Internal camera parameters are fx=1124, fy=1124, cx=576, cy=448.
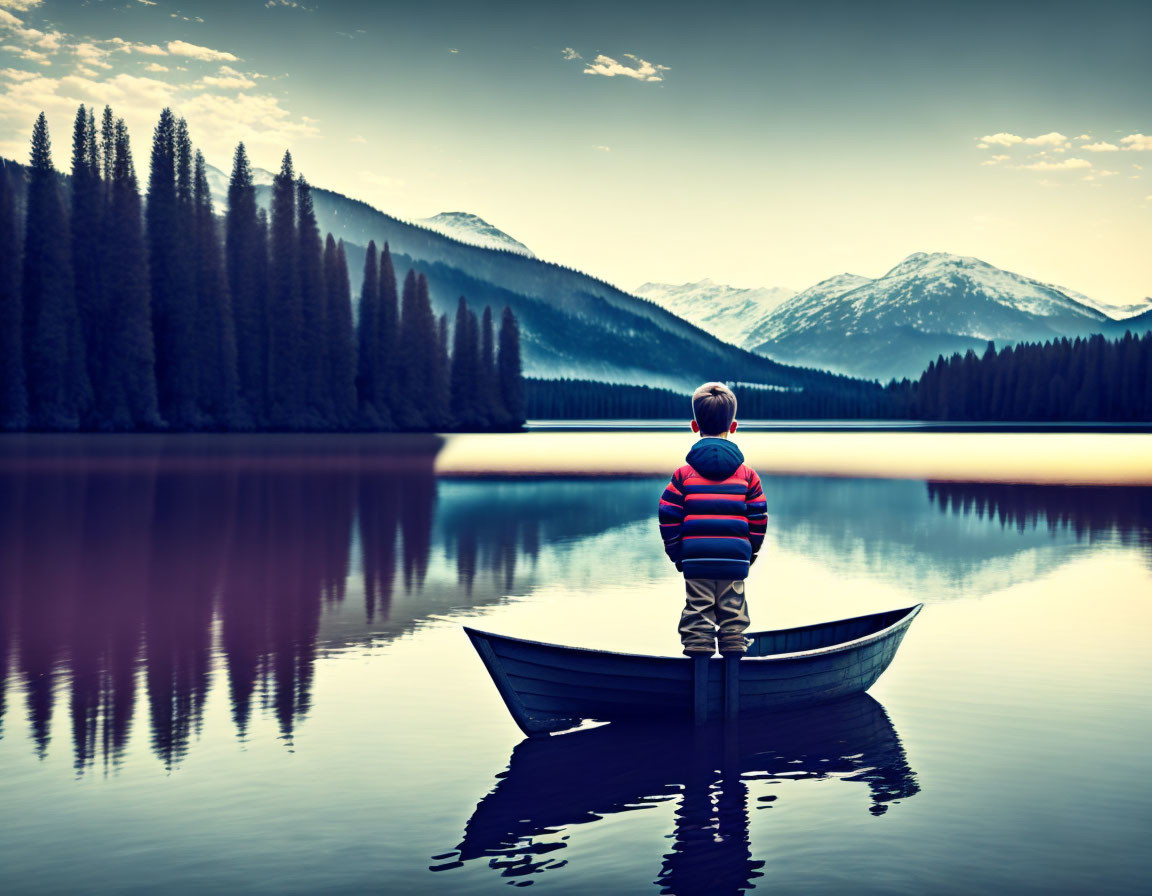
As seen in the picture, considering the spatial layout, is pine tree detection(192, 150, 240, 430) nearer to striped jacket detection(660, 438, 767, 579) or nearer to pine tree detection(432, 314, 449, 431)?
pine tree detection(432, 314, 449, 431)

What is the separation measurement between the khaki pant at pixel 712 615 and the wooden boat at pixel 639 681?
27 cm

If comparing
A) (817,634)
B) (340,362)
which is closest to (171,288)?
(340,362)

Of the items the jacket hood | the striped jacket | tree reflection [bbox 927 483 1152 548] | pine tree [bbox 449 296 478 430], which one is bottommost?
tree reflection [bbox 927 483 1152 548]

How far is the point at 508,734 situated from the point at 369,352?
135918 mm

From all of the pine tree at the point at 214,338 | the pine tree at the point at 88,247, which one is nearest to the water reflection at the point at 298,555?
the pine tree at the point at 88,247

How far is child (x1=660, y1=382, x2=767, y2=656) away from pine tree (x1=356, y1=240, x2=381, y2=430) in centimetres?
13158

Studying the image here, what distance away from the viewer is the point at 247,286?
5108 inches

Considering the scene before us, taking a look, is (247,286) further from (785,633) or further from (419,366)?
(785,633)

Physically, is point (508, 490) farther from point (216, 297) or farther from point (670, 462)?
point (216, 297)

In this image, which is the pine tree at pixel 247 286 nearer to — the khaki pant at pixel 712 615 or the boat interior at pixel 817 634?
the boat interior at pixel 817 634

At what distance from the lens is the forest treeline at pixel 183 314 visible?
103 metres

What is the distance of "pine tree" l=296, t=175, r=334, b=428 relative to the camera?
430ft

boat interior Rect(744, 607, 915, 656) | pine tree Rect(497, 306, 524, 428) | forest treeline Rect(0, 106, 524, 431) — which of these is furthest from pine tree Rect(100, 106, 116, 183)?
boat interior Rect(744, 607, 915, 656)

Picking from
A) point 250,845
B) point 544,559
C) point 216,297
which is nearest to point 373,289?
point 216,297
